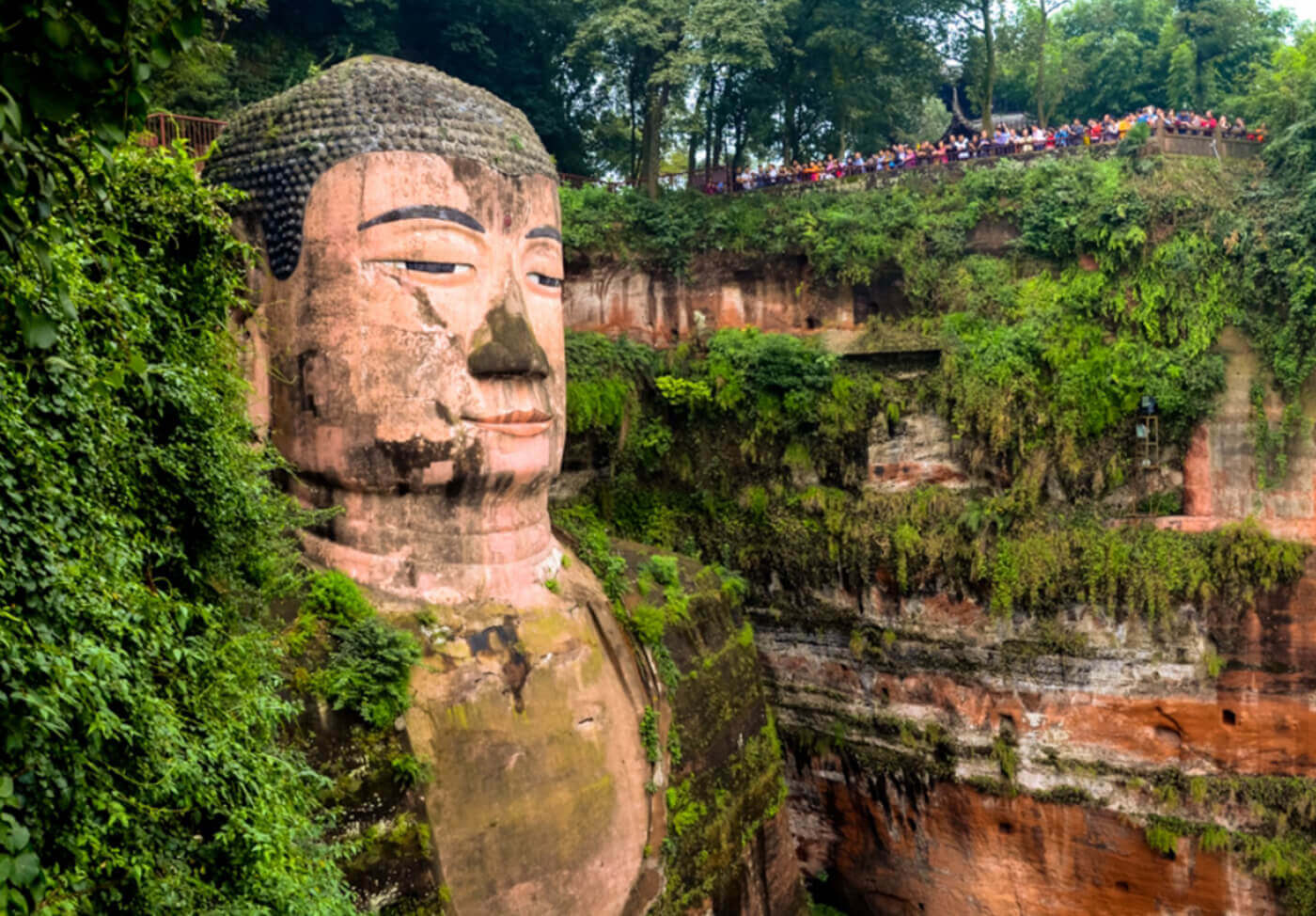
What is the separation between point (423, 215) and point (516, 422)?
77.6 inches

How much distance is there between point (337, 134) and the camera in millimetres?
9594

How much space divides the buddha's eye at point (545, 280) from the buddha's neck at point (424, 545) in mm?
2020

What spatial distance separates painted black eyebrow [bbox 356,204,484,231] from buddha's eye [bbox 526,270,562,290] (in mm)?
822

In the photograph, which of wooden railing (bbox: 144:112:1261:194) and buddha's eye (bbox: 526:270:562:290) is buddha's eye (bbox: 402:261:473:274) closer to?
buddha's eye (bbox: 526:270:562:290)

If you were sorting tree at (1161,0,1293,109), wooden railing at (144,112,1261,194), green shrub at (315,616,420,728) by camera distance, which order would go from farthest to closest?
tree at (1161,0,1293,109), wooden railing at (144,112,1261,194), green shrub at (315,616,420,728)

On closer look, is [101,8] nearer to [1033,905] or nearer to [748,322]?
[748,322]

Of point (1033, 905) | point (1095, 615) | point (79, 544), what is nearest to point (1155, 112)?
point (1095, 615)

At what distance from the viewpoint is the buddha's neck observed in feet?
31.8

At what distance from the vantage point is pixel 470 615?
9.80 m

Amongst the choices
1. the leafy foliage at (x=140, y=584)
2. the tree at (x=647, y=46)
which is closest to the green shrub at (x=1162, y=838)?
the leafy foliage at (x=140, y=584)

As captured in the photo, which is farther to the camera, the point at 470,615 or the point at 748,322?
the point at 748,322

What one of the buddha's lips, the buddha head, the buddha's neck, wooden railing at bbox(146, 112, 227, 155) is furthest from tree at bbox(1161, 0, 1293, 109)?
the buddha's neck

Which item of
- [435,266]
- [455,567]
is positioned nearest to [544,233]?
[435,266]

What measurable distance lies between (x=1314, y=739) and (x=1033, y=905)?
13.8ft
